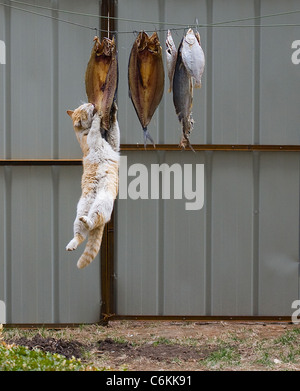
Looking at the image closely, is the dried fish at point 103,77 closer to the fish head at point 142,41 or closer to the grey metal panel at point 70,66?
the fish head at point 142,41

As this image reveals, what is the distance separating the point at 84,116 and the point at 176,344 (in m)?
2.63

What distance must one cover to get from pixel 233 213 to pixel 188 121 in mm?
2547

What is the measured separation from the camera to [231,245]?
6859mm

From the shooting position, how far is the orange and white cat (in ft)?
13.1

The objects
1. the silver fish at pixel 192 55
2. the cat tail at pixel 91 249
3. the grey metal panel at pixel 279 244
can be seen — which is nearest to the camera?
the cat tail at pixel 91 249

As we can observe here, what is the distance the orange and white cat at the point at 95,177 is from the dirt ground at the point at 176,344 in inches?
53.8

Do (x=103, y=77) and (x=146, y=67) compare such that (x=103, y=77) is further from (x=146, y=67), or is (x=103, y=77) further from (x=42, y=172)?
(x=42, y=172)

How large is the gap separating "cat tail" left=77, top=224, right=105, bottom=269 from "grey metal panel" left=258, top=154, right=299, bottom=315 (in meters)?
3.12

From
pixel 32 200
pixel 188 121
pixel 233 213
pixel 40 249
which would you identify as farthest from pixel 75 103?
pixel 188 121

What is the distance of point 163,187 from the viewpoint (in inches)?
270

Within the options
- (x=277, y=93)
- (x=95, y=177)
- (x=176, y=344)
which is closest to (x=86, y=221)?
(x=95, y=177)

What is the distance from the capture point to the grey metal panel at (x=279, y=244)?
6.86 metres

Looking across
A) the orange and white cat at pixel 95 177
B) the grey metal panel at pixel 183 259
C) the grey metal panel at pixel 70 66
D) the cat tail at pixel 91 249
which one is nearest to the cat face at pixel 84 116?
the orange and white cat at pixel 95 177

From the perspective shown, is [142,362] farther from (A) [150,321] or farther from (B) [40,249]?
(B) [40,249]
